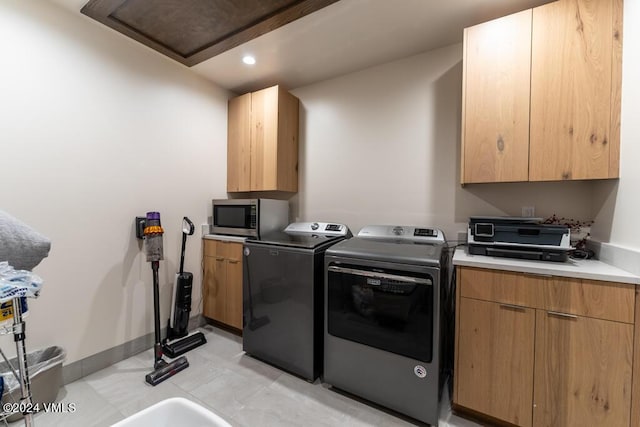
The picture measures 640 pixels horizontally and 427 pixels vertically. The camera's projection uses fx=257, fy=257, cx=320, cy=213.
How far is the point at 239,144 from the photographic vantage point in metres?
2.84

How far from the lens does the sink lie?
2.77 ft

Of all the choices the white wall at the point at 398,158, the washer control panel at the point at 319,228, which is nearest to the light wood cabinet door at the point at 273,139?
the white wall at the point at 398,158

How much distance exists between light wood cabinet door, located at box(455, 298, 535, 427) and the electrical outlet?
775 millimetres

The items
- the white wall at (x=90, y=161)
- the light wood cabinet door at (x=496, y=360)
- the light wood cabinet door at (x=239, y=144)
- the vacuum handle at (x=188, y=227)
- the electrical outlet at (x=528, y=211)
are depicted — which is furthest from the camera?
the light wood cabinet door at (x=239, y=144)

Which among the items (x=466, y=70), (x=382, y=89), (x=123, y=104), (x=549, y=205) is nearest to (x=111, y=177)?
(x=123, y=104)

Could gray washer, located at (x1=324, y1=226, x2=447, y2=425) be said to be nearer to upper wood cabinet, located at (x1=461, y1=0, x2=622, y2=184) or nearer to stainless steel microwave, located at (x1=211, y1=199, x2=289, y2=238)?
upper wood cabinet, located at (x1=461, y1=0, x2=622, y2=184)

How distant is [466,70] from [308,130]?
60.6 inches

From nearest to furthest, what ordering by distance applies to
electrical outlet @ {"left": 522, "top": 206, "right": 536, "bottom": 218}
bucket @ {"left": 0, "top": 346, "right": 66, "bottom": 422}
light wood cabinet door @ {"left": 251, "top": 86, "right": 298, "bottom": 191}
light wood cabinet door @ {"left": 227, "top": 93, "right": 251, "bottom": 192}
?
bucket @ {"left": 0, "top": 346, "right": 66, "bottom": 422} → electrical outlet @ {"left": 522, "top": 206, "right": 536, "bottom": 218} → light wood cabinet door @ {"left": 251, "top": 86, "right": 298, "bottom": 191} → light wood cabinet door @ {"left": 227, "top": 93, "right": 251, "bottom": 192}

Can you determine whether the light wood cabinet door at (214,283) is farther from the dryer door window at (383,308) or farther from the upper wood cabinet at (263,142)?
the dryer door window at (383,308)

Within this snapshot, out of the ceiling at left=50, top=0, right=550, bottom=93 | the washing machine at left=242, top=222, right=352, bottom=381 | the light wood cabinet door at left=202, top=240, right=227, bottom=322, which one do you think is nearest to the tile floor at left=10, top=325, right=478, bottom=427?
the washing machine at left=242, top=222, right=352, bottom=381

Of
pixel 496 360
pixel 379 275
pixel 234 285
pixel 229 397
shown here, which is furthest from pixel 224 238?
pixel 496 360

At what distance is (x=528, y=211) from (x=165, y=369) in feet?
9.48

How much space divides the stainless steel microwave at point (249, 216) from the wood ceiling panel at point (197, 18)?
1.36m

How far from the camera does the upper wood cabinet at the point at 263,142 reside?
2.56m
